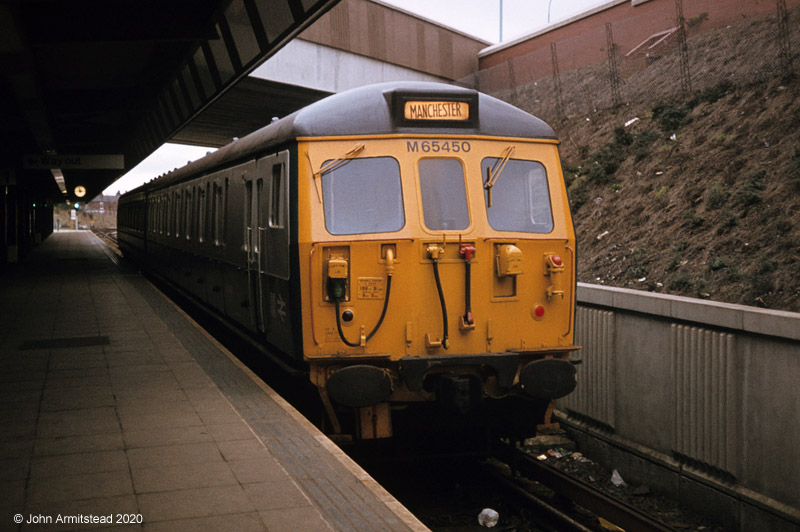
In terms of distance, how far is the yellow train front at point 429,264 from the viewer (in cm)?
694

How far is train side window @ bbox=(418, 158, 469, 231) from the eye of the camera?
729 cm

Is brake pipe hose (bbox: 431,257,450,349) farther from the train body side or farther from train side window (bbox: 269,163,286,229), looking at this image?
train side window (bbox: 269,163,286,229)

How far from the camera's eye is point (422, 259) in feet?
23.2

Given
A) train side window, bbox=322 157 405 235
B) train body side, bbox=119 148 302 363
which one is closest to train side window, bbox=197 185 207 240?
train body side, bbox=119 148 302 363

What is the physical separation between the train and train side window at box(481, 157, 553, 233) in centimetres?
1

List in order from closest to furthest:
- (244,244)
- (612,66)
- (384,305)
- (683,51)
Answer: (384,305) < (244,244) < (683,51) < (612,66)

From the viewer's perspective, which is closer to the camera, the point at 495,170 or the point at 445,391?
the point at 445,391

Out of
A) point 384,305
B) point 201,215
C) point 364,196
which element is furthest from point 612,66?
point 384,305

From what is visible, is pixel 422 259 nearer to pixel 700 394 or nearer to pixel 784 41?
pixel 700 394

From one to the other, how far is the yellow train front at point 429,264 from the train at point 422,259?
→ 0.01m

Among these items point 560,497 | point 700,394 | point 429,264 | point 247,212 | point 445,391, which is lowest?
point 560,497

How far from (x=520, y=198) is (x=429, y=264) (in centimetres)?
125

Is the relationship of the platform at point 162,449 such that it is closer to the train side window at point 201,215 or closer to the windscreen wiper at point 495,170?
the train side window at point 201,215

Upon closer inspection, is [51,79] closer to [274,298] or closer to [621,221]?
[274,298]
